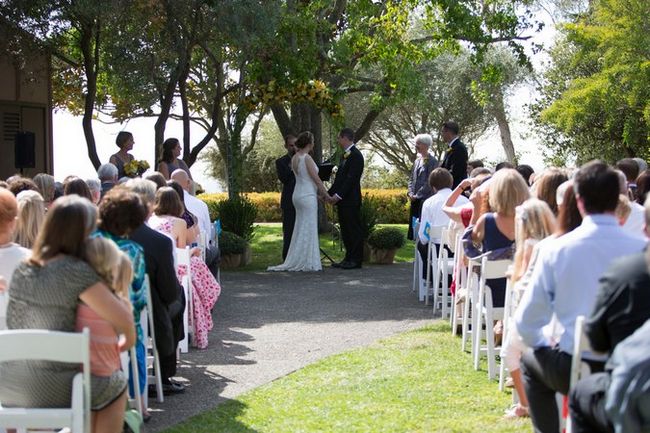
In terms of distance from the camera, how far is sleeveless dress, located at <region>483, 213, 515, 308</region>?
7.89 meters

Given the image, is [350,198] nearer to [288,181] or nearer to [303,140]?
[288,181]

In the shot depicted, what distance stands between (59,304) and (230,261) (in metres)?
12.8

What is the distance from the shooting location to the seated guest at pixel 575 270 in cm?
468

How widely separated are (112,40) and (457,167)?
6.45m

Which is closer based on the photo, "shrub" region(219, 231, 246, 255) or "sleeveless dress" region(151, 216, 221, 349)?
"sleeveless dress" region(151, 216, 221, 349)

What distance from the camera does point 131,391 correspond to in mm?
6809

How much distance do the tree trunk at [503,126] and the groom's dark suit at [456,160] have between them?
30.5 metres

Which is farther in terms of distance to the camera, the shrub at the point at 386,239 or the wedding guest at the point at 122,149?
the shrub at the point at 386,239

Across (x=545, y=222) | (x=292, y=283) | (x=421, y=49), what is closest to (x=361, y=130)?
(x=421, y=49)

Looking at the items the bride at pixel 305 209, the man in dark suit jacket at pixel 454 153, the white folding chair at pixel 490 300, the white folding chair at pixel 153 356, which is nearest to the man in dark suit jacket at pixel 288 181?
the bride at pixel 305 209

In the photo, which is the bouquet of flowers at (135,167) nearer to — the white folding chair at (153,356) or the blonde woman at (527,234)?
the white folding chair at (153,356)

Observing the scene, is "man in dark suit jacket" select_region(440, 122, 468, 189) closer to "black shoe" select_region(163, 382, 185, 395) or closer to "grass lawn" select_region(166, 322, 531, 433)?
"grass lawn" select_region(166, 322, 531, 433)

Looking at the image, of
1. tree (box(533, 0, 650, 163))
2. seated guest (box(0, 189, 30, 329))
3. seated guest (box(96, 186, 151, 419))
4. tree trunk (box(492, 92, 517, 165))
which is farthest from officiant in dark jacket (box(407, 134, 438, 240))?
tree trunk (box(492, 92, 517, 165))

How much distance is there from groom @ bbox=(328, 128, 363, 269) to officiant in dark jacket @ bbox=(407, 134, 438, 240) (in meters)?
1.68
